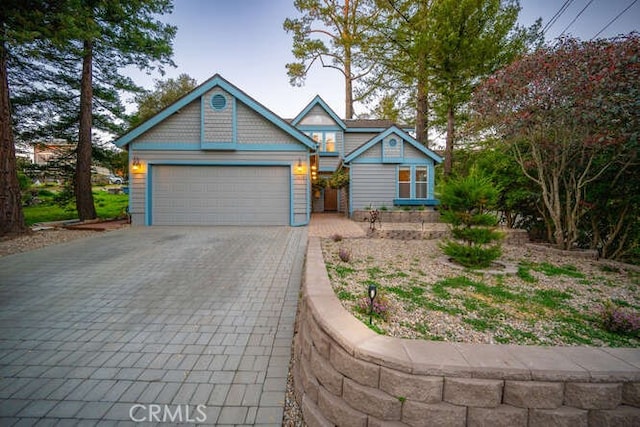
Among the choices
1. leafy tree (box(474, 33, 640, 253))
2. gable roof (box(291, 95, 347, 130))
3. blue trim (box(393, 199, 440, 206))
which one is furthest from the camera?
gable roof (box(291, 95, 347, 130))

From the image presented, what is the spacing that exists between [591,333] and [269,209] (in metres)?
9.00

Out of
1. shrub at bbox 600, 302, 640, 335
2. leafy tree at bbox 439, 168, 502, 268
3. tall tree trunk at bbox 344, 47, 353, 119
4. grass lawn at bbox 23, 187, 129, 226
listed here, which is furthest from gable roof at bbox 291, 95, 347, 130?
shrub at bbox 600, 302, 640, 335

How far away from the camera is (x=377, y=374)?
5.19 feet

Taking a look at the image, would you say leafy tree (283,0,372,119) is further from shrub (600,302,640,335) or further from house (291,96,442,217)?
shrub (600,302,640,335)

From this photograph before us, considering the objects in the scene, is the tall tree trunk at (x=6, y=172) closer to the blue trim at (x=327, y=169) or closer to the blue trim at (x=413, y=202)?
the blue trim at (x=327, y=169)

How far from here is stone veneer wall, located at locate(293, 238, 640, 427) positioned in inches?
57.9

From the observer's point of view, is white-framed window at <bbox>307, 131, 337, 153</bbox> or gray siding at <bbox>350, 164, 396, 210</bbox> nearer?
gray siding at <bbox>350, 164, 396, 210</bbox>

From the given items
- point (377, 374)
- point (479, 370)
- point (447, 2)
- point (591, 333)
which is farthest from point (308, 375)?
point (447, 2)

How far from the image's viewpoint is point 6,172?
294 inches

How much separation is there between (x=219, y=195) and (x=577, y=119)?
414 inches

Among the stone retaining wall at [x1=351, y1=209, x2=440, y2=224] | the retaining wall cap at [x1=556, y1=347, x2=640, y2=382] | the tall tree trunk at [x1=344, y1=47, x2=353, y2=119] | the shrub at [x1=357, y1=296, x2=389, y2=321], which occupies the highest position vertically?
the tall tree trunk at [x1=344, y1=47, x2=353, y2=119]

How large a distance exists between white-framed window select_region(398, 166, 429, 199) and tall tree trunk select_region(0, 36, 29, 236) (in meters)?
14.0

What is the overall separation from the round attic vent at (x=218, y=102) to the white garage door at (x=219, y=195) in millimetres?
2236

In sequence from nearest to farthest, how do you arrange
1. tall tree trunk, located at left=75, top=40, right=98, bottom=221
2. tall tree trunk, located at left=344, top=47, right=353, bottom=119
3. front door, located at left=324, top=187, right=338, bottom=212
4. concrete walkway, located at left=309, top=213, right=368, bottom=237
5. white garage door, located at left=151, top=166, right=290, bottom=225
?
concrete walkway, located at left=309, top=213, right=368, bottom=237
white garage door, located at left=151, top=166, right=290, bottom=225
tall tree trunk, located at left=75, top=40, right=98, bottom=221
front door, located at left=324, top=187, right=338, bottom=212
tall tree trunk, located at left=344, top=47, right=353, bottom=119
